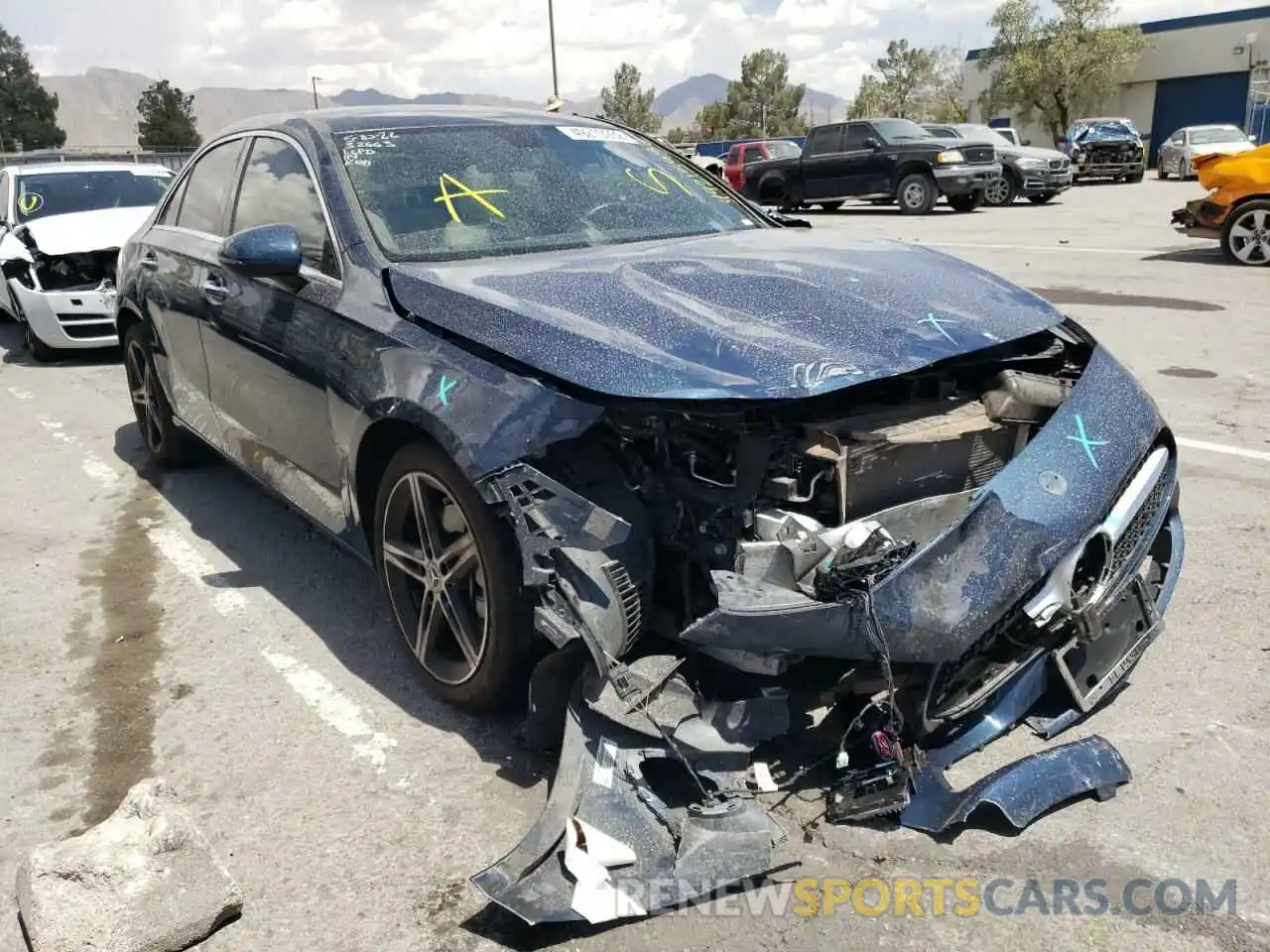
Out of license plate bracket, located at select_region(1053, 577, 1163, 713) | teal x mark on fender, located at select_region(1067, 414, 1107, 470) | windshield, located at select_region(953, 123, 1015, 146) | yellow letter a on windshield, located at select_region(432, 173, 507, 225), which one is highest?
yellow letter a on windshield, located at select_region(432, 173, 507, 225)

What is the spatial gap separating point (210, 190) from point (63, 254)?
527 cm

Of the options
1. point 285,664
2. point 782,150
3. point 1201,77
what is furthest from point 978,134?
point 1201,77

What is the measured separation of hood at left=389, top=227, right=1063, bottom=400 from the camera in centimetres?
266

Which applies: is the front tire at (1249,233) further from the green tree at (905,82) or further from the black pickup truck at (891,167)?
the green tree at (905,82)

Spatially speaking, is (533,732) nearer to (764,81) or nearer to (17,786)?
(17,786)

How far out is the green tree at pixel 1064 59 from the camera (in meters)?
45.9

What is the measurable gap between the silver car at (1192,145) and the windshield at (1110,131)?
4.56 feet

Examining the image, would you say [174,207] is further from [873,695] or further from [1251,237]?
[1251,237]

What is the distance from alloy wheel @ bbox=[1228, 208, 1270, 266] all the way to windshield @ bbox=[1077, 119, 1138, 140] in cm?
1989

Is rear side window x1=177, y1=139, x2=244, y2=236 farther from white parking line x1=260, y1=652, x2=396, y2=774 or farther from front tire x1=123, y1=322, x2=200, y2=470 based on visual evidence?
white parking line x1=260, y1=652, x2=396, y2=774

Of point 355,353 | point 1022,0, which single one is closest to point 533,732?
point 355,353

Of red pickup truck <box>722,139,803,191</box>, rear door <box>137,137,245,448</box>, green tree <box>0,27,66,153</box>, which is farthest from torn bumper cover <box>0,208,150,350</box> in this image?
green tree <box>0,27,66,153</box>

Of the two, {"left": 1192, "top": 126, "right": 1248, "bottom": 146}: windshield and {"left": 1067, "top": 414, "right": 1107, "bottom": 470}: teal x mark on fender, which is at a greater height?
{"left": 1067, "top": 414, "right": 1107, "bottom": 470}: teal x mark on fender

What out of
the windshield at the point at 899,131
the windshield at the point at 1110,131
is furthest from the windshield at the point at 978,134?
the windshield at the point at 1110,131
